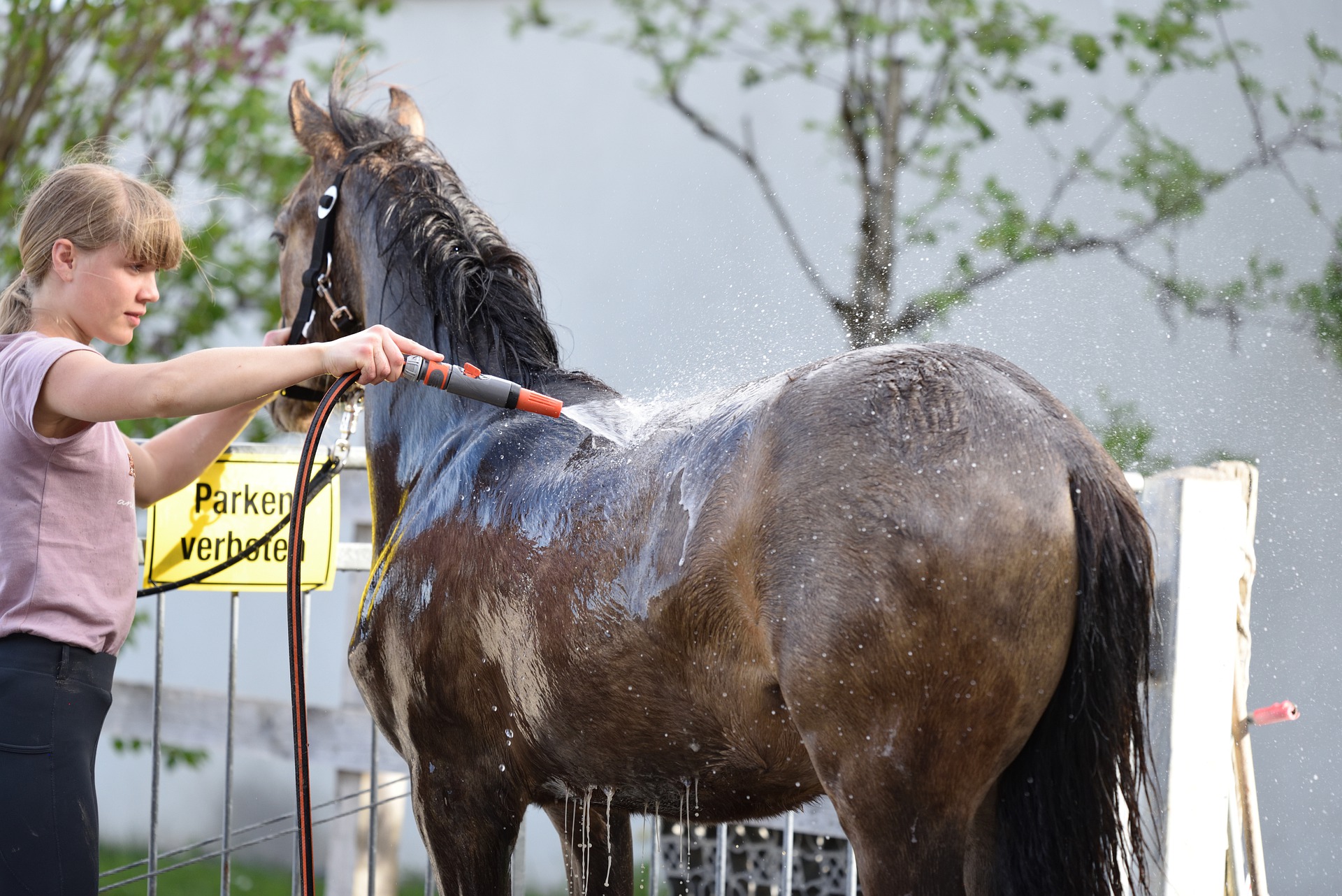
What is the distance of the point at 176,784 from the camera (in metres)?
6.84

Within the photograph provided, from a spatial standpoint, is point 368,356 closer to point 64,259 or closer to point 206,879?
point 64,259

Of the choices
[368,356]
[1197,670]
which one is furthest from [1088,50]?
[368,356]

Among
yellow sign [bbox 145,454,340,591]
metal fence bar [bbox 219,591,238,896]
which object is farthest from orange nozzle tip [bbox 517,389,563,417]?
metal fence bar [bbox 219,591,238,896]

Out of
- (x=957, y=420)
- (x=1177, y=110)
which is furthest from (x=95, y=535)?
(x=1177, y=110)

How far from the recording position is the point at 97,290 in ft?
6.43

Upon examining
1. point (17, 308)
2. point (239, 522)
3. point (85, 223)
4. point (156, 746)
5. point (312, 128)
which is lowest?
point (156, 746)

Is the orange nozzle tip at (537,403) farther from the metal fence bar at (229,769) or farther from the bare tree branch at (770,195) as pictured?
the bare tree branch at (770,195)

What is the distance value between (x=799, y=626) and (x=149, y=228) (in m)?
1.30

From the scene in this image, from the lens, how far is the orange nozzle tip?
198cm

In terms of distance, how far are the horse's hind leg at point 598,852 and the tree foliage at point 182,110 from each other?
3226 mm

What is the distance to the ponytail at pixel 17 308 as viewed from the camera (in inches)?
78.1

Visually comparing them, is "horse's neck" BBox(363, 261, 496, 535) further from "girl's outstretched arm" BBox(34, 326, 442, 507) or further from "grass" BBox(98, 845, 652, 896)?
"grass" BBox(98, 845, 652, 896)

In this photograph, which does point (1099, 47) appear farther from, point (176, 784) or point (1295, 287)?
point (176, 784)

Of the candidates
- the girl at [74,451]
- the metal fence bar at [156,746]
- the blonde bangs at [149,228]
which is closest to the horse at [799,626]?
the girl at [74,451]
